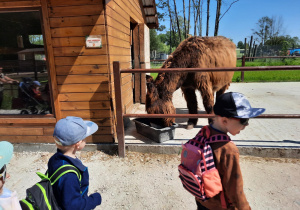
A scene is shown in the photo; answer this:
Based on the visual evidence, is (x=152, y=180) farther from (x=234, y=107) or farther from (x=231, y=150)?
(x=234, y=107)

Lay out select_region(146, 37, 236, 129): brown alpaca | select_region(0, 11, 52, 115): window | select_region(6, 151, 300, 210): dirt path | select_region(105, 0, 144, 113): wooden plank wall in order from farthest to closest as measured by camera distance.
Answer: select_region(146, 37, 236, 129): brown alpaca < select_region(105, 0, 144, 113): wooden plank wall < select_region(0, 11, 52, 115): window < select_region(6, 151, 300, 210): dirt path

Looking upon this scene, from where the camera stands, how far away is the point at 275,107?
5914 mm

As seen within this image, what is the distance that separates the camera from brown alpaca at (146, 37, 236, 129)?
3678mm

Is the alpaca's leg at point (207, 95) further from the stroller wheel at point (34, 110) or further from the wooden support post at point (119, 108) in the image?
the stroller wheel at point (34, 110)

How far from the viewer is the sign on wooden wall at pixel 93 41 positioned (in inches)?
128

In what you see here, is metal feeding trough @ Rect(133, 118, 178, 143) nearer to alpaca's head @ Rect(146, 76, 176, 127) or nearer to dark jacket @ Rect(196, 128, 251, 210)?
alpaca's head @ Rect(146, 76, 176, 127)

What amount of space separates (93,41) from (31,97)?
1.63 m

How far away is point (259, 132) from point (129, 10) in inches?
166

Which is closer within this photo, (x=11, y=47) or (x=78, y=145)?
(x=78, y=145)

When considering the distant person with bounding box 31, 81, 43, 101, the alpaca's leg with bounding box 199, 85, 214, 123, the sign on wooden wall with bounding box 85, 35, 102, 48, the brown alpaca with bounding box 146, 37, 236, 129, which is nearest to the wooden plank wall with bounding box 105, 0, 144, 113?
the sign on wooden wall with bounding box 85, 35, 102, 48

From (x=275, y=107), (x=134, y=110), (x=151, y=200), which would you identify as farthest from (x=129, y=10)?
(x=275, y=107)

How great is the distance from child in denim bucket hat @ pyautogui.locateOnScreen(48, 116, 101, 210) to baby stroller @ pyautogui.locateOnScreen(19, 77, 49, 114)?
8.59 ft

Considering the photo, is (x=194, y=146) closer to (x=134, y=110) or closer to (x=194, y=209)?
(x=194, y=209)

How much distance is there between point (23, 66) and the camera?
3.50m
